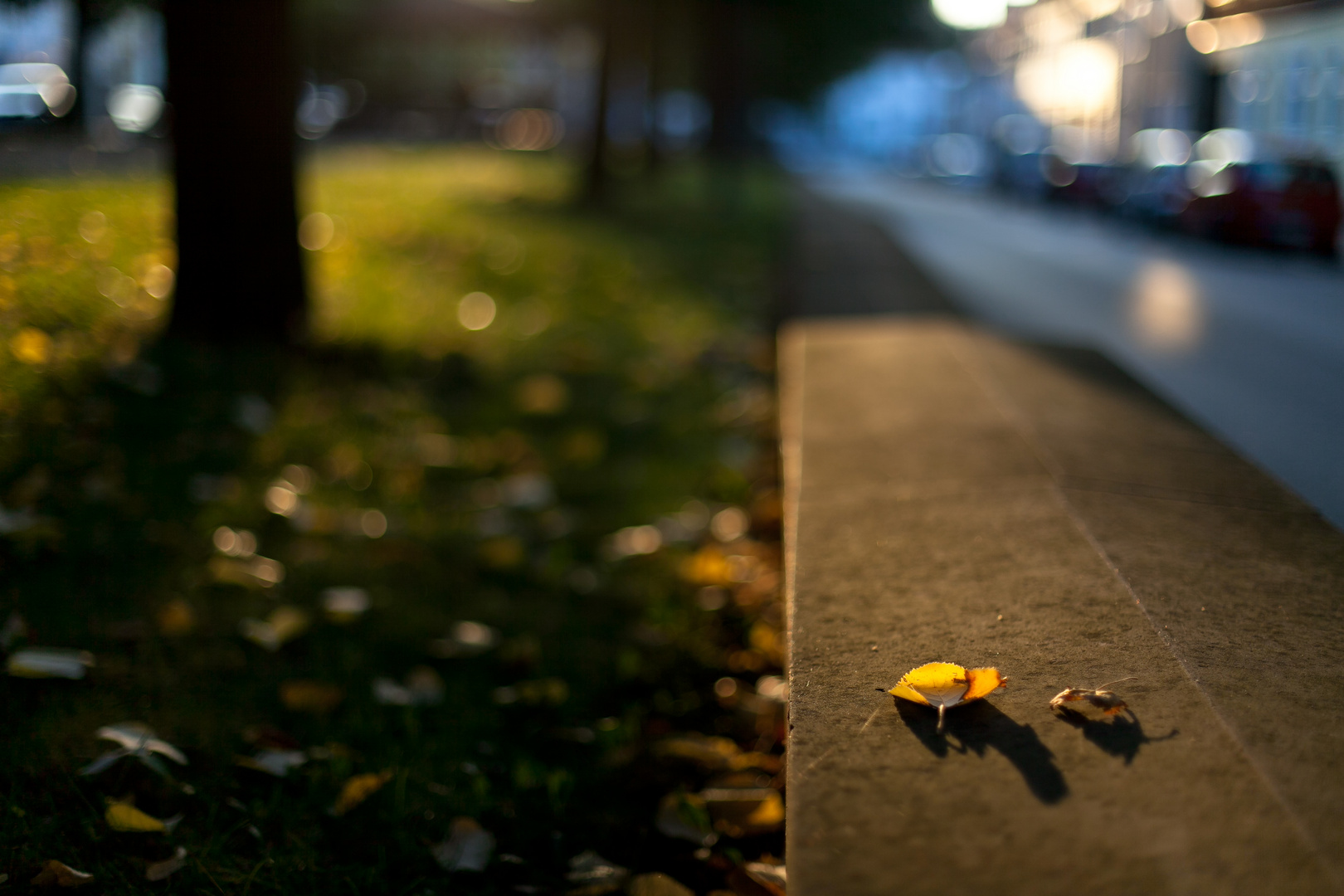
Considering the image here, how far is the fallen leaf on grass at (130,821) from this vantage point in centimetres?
217

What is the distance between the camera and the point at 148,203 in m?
7.46

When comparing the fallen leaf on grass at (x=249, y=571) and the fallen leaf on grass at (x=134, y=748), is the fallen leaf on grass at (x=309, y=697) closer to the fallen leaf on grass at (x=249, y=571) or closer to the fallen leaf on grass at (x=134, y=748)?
the fallen leaf on grass at (x=134, y=748)

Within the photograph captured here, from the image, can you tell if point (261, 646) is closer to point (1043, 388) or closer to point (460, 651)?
point (460, 651)

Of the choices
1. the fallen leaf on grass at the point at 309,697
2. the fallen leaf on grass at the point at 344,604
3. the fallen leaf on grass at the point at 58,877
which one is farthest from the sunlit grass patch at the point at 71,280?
the fallen leaf on grass at the point at 58,877

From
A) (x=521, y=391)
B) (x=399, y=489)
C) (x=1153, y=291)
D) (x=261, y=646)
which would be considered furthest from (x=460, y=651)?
(x=1153, y=291)

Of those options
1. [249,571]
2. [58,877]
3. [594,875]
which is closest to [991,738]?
[594,875]

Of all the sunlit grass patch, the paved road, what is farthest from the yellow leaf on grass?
the paved road

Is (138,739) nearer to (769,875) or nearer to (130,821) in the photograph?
(130,821)

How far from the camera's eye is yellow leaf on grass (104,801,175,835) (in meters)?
2.17

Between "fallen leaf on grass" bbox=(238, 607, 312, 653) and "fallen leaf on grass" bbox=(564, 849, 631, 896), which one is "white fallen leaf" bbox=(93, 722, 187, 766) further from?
"fallen leaf on grass" bbox=(564, 849, 631, 896)

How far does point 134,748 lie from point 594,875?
97 centimetres

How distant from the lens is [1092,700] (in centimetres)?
186

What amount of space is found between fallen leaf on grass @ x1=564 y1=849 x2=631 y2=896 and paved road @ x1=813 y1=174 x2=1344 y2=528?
3100mm

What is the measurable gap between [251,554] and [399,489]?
0.89 meters
